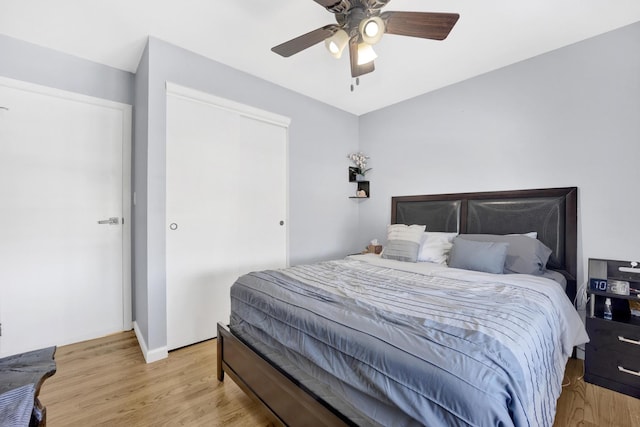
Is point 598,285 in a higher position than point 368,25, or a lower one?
lower

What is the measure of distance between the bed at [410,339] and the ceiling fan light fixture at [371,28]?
4.75 ft

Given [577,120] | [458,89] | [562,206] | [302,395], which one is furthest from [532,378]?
[458,89]

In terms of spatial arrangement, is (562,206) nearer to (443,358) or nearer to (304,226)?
(443,358)

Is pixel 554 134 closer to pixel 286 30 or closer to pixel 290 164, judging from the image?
pixel 286 30

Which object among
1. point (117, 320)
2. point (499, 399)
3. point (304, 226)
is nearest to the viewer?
point (499, 399)

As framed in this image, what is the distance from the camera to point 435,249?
2.62 meters

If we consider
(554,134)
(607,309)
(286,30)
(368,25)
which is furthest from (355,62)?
(607,309)

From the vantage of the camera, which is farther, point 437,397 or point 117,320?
point 117,320

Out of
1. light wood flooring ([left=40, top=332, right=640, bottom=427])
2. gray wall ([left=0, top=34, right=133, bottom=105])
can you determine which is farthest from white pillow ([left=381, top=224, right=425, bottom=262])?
gray wall ([left=0, top=34, right=133, bottom=105])

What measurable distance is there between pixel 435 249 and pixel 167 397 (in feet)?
7.85

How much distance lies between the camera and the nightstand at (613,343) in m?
1.80

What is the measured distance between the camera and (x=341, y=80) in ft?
9.77

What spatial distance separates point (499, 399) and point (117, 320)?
127 inches

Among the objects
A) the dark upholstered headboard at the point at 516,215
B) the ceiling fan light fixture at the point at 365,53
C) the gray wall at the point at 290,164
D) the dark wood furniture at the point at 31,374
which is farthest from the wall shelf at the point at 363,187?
the dark wood furniture at the point at 31,374
